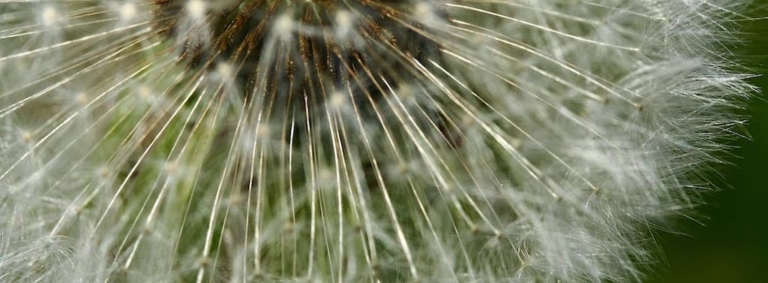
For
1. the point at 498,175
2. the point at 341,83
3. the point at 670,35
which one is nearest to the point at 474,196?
the point at 498,175

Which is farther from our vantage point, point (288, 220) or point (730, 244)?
point (730, 244)

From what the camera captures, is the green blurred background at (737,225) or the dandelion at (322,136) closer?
the dandelion at (322,136)

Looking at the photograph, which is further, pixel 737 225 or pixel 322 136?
pixel 737 225

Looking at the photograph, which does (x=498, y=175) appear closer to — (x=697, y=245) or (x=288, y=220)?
(x=288, y=220)

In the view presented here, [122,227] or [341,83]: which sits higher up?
[341,83]

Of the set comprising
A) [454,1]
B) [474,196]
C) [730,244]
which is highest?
[454,1]
